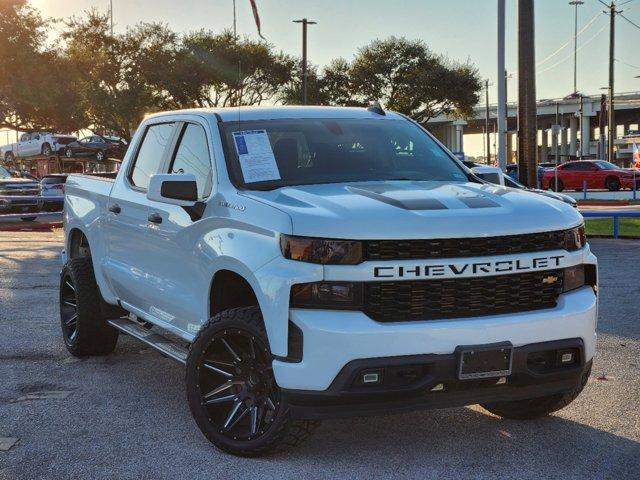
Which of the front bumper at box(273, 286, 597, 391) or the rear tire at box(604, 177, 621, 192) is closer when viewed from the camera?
the front bumper at box(273, 286, 597, 391)

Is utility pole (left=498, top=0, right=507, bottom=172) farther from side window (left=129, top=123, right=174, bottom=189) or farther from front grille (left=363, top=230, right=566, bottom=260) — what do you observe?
front grille (left=363, top=230, right=566, bottom=260)

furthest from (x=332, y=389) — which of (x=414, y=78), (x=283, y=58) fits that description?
(x=414, y=78)

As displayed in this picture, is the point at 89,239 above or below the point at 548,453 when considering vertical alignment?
above

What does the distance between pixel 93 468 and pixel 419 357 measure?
68.7 inches

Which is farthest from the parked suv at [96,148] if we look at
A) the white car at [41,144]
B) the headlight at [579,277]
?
the headlight at [579,277]

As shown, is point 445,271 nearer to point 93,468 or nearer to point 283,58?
point 93,468

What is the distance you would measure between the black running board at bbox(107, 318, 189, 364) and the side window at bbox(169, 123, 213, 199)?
0.94 metres

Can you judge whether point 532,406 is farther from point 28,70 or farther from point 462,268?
point 28,70

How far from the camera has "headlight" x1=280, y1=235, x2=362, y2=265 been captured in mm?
4309

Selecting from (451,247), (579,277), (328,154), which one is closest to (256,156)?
(328,154)

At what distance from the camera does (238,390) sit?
484 cm

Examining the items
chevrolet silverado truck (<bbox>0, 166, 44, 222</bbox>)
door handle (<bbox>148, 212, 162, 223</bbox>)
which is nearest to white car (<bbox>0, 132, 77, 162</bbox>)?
chevrolet silverado truck (<bbox>0, 166, 44, 222</bbox>)

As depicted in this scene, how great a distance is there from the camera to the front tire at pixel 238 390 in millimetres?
4609

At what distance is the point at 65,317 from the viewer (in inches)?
299
